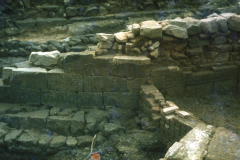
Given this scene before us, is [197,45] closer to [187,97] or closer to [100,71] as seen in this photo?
[187,97]

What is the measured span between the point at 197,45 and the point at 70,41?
16.9ft

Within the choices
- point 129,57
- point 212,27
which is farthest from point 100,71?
point 212,27

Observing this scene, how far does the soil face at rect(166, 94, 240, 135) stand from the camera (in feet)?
22.6

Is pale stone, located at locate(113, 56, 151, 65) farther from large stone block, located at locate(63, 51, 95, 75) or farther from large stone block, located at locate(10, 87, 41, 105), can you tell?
large stone block, located at locate(10, 87, 41, 105)

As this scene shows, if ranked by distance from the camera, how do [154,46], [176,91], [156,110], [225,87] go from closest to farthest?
1. [156,110]
2. [154,46]
3. [176,91]
4. [225,87]

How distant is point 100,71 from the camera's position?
7.20 m

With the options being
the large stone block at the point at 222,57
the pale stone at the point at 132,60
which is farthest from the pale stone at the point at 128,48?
the large stone block at the point at 222,57

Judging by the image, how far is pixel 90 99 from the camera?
7.47 meters

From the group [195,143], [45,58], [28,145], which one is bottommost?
[28,145]

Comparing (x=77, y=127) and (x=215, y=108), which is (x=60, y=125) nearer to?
(x=77, y=127)

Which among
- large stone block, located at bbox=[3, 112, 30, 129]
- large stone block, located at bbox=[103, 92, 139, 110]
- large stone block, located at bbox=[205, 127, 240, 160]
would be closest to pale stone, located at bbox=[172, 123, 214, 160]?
large stone block, located at bbox=[205, 127, 240, 160]

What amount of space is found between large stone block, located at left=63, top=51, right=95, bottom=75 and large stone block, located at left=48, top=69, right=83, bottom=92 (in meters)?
0.14

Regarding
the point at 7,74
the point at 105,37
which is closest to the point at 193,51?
the point at 105,37

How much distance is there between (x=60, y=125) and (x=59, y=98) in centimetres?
Answer: 89
